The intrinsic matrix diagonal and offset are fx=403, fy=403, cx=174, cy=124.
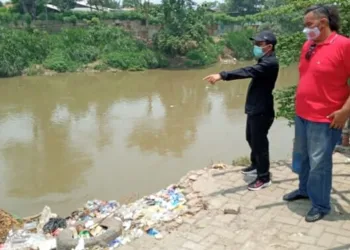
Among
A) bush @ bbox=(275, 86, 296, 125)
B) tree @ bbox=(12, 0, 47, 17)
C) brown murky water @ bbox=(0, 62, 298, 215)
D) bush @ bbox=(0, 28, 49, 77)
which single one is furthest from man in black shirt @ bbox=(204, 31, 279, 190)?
tree @ bbox=(12, 0, 47, 17)

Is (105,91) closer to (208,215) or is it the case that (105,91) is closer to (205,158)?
(205,158)

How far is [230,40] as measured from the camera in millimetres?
26812

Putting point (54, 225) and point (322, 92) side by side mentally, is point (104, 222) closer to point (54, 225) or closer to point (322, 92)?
point (54, 225)

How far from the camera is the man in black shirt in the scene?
3553mm

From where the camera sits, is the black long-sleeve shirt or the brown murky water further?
the brown murky water

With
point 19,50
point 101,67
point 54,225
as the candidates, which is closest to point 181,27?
point 101,67

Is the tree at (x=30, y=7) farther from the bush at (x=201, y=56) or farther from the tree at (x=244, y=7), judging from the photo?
the tree at (x=244, y=7)

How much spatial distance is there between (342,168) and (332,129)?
5.63ft

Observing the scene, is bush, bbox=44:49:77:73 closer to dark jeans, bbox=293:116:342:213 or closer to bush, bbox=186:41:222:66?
bush, bbox=186:41:222:66

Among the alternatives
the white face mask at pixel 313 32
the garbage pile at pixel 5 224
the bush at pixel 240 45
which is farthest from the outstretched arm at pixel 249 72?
the bush at pixel 240 45

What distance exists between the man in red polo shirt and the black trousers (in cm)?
63

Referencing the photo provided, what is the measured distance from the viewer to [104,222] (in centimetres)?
350

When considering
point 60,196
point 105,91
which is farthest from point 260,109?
point 105,91

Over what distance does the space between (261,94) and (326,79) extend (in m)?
0.89
